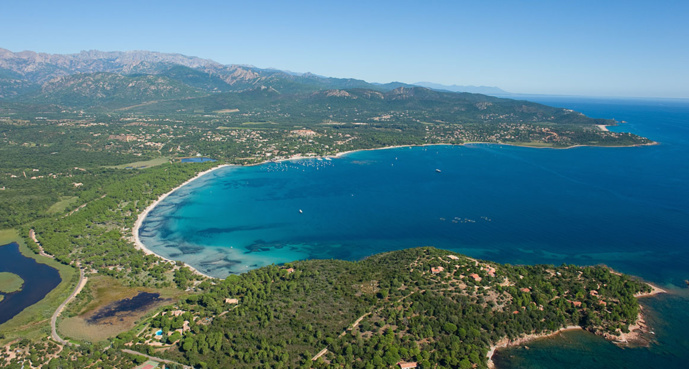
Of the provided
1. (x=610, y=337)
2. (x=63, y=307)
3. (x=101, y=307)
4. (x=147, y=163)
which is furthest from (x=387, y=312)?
(x=147, y=163)

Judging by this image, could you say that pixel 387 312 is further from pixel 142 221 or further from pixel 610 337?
pixel 142 221

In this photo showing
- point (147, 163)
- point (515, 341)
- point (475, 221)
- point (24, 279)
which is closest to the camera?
point (515, 341)

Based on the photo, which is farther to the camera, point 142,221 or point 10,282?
point 142,221

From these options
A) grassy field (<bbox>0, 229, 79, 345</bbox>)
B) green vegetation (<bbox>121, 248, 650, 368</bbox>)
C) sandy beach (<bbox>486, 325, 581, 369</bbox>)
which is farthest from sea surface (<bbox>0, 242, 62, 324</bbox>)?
sandy beach (<bbox>486, 325, 581, 369</bbox>)

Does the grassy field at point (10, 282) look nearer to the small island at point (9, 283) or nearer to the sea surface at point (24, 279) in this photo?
the small island at point (9, 283)


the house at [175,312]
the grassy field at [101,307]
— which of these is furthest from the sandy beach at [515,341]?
the grassy field at [101,307]

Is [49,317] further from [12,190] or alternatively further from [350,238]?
[12,190]
